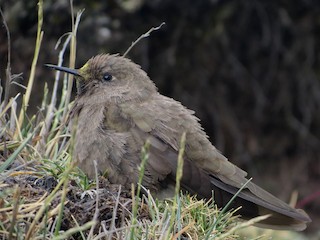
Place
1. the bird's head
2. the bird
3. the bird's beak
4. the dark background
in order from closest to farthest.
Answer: the bird
the bird's beak
the bird's head
the dark background

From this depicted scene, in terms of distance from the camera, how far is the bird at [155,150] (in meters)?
4.62

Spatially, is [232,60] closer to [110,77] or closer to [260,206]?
[110,77]

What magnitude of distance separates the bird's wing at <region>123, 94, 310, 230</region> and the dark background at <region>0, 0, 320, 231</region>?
2403 mm

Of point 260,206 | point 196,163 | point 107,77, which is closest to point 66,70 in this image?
point 107,77

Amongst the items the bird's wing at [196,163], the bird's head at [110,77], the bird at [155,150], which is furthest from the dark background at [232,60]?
the bird's wing at [196,163]

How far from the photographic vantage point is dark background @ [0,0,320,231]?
294 inches

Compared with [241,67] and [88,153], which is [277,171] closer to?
[241,67]

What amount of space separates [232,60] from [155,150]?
3955 millimetres

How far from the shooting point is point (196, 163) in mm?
4832

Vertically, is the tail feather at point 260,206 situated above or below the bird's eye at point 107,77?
below

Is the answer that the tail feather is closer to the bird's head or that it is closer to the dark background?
the bird's head

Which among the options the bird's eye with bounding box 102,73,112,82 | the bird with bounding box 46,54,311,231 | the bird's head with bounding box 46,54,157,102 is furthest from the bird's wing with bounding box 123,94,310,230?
the bird's eye with bounding box 102,73,112,82

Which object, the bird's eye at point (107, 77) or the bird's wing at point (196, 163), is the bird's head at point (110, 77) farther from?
the bird's wing at point (196, 163)

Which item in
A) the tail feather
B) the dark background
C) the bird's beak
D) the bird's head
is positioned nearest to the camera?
the tail feather
